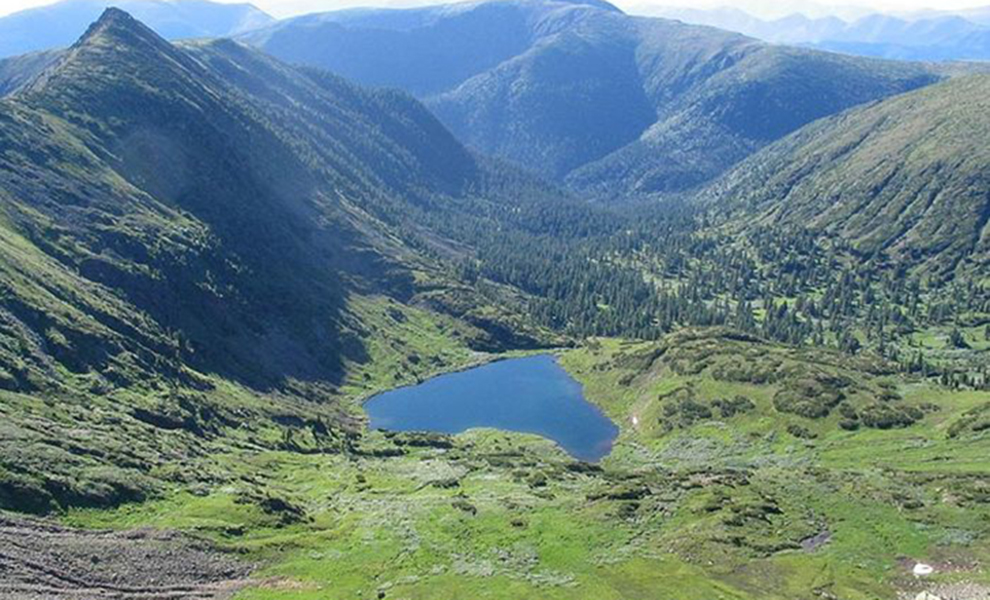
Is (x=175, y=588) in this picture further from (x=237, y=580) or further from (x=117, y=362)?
(x=117, y=362)

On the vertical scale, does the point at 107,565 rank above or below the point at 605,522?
above

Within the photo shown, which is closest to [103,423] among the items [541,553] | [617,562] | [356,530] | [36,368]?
[36,368]

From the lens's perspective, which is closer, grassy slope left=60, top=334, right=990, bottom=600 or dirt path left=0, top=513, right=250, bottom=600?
dirt path left=0, top=513, right=250, bottom=600

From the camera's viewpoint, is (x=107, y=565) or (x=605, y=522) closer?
(x=107, y=565)

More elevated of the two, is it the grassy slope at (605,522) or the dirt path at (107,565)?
the dirt path at (107,565)

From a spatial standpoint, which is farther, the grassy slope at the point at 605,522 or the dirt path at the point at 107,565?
the grassy slope at the point at 605,522

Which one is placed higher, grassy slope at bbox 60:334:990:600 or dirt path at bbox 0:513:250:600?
dirt path at bbox 0:513:250:600
